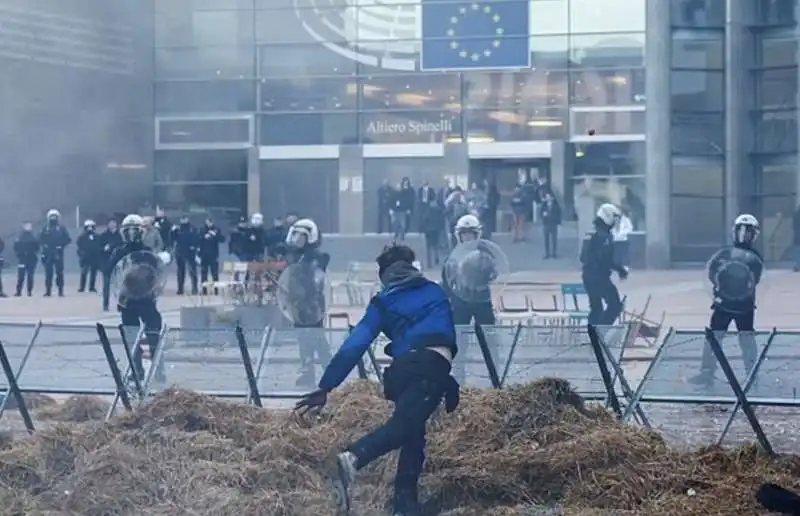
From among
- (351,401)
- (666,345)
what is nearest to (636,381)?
(666,345)

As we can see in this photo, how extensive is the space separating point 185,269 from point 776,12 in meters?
8.32

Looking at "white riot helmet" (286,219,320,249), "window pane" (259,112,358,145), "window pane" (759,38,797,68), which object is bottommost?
"white riot helmet" (286,219,320,249)

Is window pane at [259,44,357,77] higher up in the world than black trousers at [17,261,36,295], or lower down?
higher up

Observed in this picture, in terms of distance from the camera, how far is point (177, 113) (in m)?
9.12

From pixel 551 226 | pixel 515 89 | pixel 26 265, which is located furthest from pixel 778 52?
pixel 26 265

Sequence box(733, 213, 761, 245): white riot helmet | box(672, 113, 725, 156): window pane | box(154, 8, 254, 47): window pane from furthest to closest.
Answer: box(672, 113, 725, 156): window pane → box(733, 213, 761, 245): white riot helmet → box(154, 8, 254, 47): window pane

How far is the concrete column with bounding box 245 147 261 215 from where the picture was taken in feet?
58.5

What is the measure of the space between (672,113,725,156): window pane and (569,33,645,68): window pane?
2.93ft

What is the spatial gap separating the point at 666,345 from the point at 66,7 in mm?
2608

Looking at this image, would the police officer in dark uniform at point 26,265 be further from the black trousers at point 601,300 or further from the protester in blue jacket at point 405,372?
the protester in blue jacket at point 405,372

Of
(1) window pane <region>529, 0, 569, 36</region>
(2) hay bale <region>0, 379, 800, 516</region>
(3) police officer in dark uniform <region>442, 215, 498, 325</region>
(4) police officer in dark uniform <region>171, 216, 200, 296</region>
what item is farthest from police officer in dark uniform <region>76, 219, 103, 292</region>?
(2) hay bale <region>0, 379, 800, 516</region>

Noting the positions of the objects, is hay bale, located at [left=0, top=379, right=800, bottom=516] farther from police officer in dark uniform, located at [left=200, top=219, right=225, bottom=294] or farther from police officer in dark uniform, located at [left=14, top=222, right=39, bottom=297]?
police officer in dark uniform, located at [left=200, top=219, right=225, bottom=294]

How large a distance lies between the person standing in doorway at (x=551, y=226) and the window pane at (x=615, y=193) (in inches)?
57.1

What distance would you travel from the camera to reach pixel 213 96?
12680mm
